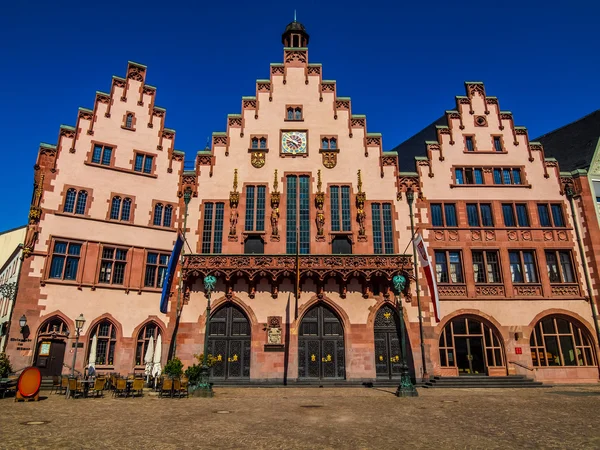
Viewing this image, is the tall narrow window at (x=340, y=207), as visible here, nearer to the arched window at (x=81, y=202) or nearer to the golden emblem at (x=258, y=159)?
the golden emblem at (x=258, y=159)

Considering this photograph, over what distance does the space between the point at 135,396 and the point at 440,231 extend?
71.3 ft

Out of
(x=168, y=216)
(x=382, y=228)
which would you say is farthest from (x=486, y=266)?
(x=168, y=216)

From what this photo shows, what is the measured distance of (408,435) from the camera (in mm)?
11469

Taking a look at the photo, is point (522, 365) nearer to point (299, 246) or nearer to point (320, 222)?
point (320, 222)

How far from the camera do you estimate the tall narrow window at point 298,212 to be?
29812 mm

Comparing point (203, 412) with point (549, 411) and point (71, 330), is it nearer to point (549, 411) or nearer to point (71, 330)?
point (549, 411)

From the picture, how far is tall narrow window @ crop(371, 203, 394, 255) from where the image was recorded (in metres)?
29.9

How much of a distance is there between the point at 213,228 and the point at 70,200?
922 centimetres

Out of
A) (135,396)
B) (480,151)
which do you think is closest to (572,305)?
(480,151)

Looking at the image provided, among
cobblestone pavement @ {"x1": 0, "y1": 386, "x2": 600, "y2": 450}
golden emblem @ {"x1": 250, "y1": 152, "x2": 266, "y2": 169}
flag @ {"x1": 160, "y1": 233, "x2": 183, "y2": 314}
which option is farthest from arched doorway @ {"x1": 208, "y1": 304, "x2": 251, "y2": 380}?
golden emblem @ {"x1": 250, "y1": 152, "x2": 266, "y2": 169}

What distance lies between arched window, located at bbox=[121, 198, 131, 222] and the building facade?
0.14m

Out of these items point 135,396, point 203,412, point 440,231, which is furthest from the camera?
point 440,231

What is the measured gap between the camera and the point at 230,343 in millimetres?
27875

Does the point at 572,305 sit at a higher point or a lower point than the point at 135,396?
higher
